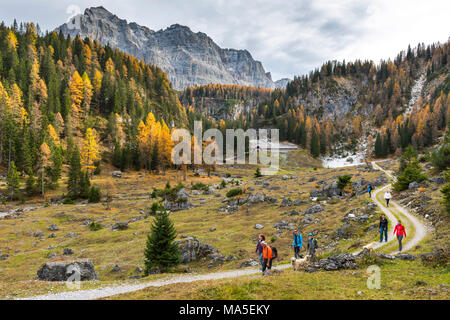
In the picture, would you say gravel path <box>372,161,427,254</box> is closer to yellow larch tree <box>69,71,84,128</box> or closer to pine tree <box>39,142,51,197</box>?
pine tree <box>39,142,51,197</box>

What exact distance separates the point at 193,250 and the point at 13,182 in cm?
5131

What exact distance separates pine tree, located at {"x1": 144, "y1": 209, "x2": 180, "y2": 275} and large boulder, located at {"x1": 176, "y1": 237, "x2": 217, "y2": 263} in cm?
472

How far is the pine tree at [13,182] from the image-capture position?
2062 inches

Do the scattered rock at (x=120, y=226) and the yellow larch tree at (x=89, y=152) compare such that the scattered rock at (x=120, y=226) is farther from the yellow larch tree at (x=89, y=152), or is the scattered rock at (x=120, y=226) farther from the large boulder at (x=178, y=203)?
the yellow larch tree at (x=89, y=152)

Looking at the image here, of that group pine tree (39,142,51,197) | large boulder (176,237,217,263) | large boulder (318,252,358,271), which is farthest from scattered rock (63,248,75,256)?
pine tree (39,142,51,197)

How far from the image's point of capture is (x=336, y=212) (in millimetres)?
32969

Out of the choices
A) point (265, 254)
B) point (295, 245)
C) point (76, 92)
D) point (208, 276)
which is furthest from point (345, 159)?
point (265, 254)

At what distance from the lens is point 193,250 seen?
89.0 feet

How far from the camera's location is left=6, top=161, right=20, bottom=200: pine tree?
52375 millimetres

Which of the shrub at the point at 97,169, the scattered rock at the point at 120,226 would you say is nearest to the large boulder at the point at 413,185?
the scattered rock at the point at 120,226

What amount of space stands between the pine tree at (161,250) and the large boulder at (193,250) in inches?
186
